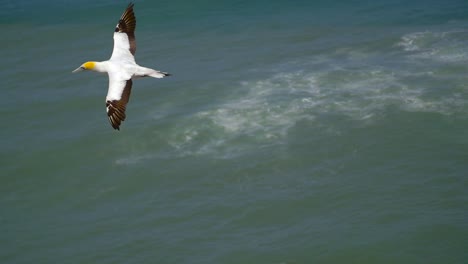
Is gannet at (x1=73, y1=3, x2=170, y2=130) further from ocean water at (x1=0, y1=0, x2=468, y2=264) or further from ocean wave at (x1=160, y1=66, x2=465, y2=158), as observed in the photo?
ocean wave at (x1=160, y1=66, x2=465, y2=158)

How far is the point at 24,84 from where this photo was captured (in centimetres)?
8500

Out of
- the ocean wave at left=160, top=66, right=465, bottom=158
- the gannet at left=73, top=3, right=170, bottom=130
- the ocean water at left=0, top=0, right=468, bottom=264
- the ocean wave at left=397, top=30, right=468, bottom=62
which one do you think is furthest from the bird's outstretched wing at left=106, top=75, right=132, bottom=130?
the ocean wave at left=397, top=30, right=468, bottom=62

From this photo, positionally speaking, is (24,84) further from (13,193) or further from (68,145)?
(13,193)

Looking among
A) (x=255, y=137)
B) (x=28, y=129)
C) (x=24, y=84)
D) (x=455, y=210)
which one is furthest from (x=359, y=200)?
(x=24, y=84)

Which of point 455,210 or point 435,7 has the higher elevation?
point 435,7

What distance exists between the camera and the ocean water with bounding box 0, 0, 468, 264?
58.0 m

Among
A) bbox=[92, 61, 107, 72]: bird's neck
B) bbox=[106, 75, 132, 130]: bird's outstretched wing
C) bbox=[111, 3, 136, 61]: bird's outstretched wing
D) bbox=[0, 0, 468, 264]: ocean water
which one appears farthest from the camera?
bbox=[0, 0, 468, 264]: ocean water

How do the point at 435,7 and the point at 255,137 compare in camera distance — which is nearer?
the point at 255,137

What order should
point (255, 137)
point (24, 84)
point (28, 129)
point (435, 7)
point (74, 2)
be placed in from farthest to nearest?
point (74, 2) → point (435, 7) → point (24, 84) → point (28, 129) → point (255, 137)

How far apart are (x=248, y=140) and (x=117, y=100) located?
110 ft

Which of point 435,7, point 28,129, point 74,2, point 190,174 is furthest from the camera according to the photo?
point 74,2

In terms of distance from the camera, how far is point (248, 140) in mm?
70375

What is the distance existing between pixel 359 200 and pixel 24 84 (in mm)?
41272

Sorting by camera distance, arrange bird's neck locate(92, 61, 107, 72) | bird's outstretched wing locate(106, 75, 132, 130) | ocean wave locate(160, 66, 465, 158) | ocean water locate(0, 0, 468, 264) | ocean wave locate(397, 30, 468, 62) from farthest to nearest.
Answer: ocean wave locate(397, 30, 468, 62) → ocean wave locate(160, 66, 465, 158) → ocean water locate(0, 0, 468, 264) → bird's neck locate(92, 61, 107, 72) → bird's outstretched wing locate(106, 75, 132, 130)
